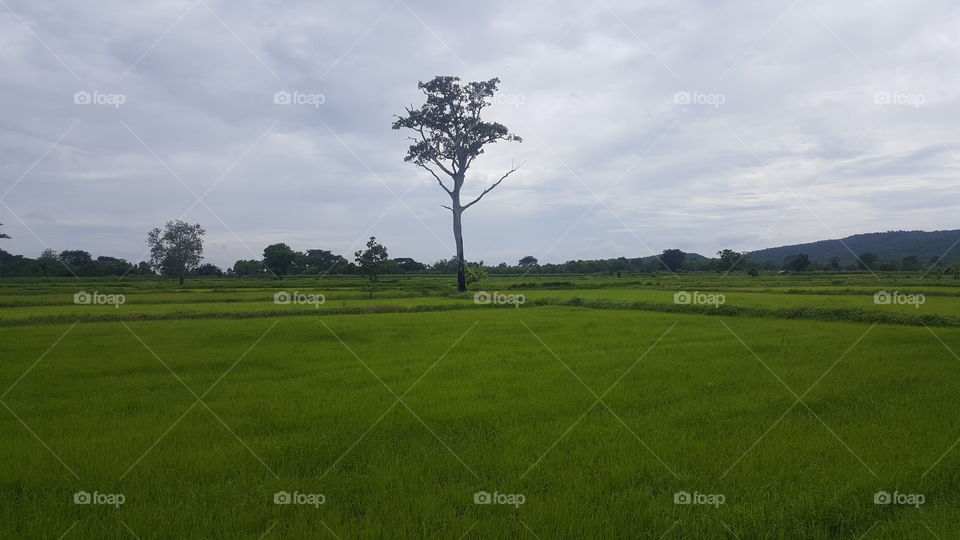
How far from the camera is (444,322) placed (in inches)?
768

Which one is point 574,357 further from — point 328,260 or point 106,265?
point 328,260

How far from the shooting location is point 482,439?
6.26 meters

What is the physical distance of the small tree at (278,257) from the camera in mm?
59531

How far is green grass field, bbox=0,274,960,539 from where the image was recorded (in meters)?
4.37

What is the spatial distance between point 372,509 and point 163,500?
1829 mm

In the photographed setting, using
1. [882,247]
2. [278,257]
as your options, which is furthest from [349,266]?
[882,247]

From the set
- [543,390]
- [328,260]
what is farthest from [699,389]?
[328,260]

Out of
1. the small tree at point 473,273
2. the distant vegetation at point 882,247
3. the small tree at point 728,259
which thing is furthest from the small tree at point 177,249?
the distant vegetation at point 882,247

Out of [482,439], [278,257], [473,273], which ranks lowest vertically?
[482,439]

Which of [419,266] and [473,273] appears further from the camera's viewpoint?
[419,266]

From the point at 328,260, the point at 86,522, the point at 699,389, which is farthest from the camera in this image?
the point at 328,260

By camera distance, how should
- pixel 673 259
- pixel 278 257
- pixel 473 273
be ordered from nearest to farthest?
1. pixel 473 273
2. pixel 278 257
3. pixel 673 259

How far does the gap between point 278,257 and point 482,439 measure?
57872 mm

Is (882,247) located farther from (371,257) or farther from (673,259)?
(371,257)
